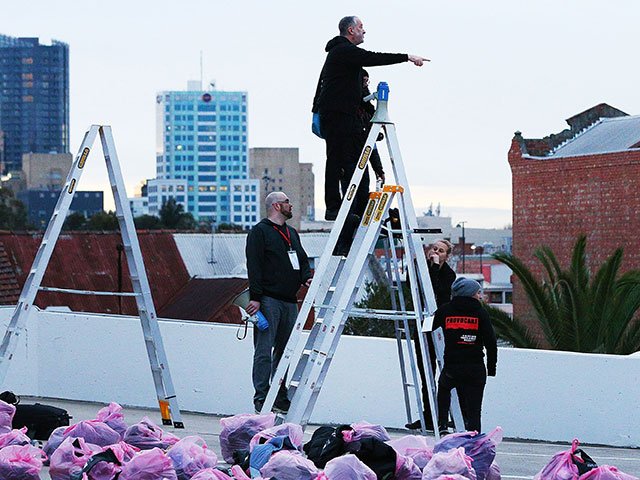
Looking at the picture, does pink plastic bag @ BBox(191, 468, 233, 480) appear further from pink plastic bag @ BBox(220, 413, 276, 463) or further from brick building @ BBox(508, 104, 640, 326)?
brick building @ BBox(508, 104, 640, 326)

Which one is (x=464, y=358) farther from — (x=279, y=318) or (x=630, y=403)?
(x=630, y=403)

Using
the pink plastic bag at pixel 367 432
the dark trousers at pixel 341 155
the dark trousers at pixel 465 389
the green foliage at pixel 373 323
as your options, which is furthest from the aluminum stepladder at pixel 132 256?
the green foliage at pixel 373 323

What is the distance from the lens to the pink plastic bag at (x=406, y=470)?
6.64m

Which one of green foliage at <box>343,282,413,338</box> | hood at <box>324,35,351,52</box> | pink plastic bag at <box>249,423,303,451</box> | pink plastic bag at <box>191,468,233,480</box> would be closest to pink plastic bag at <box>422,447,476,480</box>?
pink plastic bag at <box>249,423,303,451</box>

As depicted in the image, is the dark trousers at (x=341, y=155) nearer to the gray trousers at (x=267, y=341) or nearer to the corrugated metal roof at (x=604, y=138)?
the gray trousers at (x=267, y=341)

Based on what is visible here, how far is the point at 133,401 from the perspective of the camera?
12.8 meters

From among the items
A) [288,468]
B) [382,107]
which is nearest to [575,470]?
[288,468]

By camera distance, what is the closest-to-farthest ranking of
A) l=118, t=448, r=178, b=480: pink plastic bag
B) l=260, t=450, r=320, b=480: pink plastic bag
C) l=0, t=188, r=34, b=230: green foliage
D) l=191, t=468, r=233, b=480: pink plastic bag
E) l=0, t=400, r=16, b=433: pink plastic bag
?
l=191, t=468, r=233, b=480: pink plastic bag
l=260, t=450, r=320, b=480: pink plastic bag
l=118, t=448, r=178, b=480: pink plastic bag
l=0, t=400, r=16, b=433: pink plastic bag
l=0, t=188, r=34, b=230: green foliage

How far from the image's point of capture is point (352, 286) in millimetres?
7555

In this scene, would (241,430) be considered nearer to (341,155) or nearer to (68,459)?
(68,459)

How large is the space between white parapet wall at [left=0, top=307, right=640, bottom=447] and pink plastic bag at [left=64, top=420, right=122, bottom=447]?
4.39 metres

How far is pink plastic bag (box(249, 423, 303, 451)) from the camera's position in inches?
276

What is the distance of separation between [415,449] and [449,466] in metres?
0.77

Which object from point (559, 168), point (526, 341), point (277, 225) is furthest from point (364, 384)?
point (559, 168)
